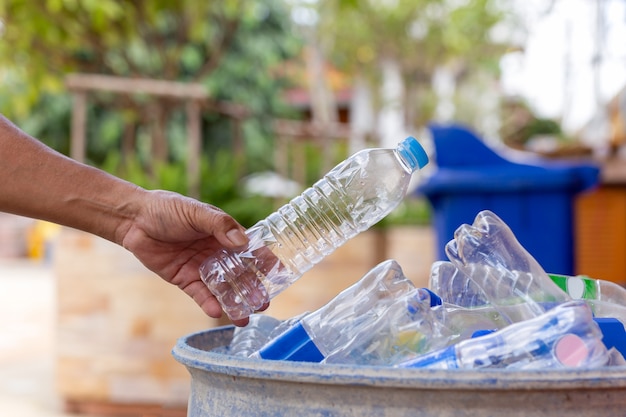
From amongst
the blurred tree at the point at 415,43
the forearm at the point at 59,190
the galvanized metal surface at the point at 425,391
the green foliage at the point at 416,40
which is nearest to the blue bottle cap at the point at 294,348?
the galvanized metal surface at the point at 425,391

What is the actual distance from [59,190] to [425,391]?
2.77ft

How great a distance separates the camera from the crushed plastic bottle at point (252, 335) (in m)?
1.43

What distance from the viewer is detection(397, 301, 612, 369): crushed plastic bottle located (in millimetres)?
1035

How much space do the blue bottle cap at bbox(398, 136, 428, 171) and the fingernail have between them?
34 centimetres

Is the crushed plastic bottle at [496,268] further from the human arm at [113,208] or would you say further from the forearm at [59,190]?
the forearm at [59,190]

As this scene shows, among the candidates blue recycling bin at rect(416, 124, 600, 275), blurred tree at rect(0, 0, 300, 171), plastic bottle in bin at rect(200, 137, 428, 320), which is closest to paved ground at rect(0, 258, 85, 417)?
blurred tree at rect(0, 0, 300, 171)

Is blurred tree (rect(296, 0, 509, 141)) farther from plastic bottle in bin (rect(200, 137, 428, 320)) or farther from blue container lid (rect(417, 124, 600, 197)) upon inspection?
plastic bottle in bin (rect(200, 137, 428, 320))

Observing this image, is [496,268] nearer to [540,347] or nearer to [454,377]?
[540,347]

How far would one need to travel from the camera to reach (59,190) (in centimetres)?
150

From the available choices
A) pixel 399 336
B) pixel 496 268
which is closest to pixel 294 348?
pixel 399 336

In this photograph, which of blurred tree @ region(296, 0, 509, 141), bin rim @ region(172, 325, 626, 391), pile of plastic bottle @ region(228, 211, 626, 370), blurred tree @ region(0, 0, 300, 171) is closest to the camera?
bin rim @ region(172, 325, 626, 391)

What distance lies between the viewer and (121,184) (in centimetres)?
155

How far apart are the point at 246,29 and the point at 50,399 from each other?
16275 millimetres

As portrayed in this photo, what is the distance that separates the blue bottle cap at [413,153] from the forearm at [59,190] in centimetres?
50
